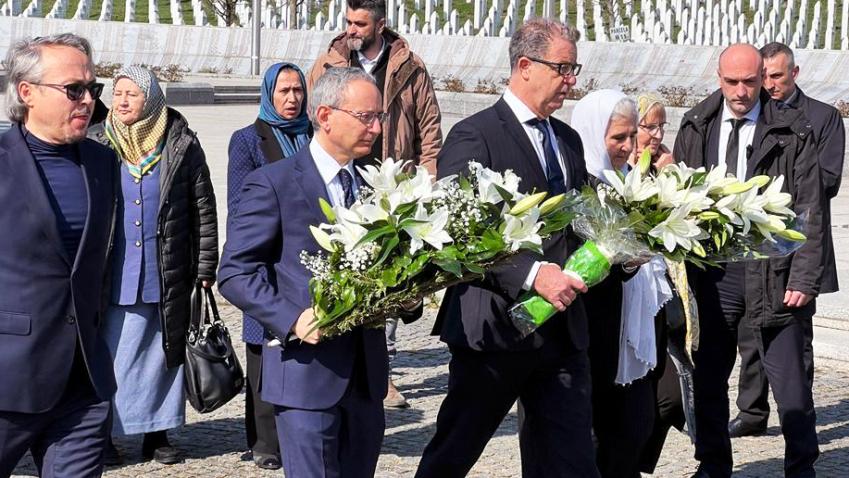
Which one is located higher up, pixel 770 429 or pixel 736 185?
pixel 736 185

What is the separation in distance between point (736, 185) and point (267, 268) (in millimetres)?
1518

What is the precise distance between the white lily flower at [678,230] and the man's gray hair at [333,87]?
1005mm

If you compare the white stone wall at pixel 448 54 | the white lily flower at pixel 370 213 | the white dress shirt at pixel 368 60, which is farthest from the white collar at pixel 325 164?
the white stone wall at pixel 448 54

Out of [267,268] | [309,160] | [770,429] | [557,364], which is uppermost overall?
[309,160]

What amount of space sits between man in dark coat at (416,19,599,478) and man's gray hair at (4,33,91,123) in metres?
1.31

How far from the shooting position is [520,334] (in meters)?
4.94

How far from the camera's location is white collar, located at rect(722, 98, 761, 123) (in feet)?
21.4

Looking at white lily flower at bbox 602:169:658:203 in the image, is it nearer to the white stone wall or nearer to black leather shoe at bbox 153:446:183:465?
black leather shoe at bbox 153:446:183:465

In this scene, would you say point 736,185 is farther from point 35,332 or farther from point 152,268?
point 152,268

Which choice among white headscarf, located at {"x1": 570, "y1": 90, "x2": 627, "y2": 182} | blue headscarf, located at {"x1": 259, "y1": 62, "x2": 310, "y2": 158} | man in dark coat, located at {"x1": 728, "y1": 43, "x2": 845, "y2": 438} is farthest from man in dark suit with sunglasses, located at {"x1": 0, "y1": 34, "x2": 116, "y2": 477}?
man in dark coat, located at {"x1": 728, "y1": 43, "x2": 845, "y2": 438}

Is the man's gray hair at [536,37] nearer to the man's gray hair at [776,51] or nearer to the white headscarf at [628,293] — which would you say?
the white headscarf at [628,293]

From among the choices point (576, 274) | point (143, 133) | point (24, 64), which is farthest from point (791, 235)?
point (143, 133)

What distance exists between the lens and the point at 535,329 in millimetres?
4848

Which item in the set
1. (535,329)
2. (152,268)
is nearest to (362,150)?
(535,329)
